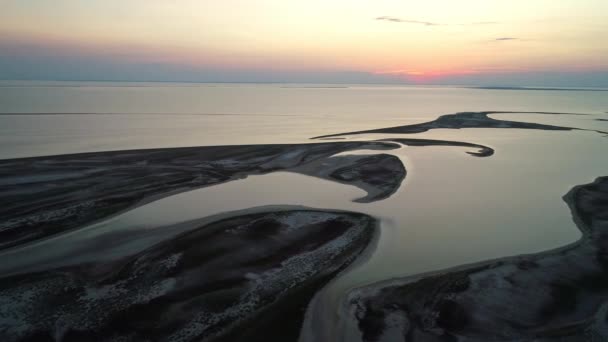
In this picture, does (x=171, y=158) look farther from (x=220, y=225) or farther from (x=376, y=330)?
(x=376, y=330)

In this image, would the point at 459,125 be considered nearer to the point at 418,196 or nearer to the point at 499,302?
the point at 418,196

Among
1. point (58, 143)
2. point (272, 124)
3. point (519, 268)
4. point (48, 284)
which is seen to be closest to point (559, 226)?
point (519, 268)

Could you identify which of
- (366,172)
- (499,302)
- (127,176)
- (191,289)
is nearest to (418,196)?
(366,172)

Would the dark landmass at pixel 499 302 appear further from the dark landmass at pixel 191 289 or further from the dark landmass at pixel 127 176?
the dark landmass at pixel 127 176

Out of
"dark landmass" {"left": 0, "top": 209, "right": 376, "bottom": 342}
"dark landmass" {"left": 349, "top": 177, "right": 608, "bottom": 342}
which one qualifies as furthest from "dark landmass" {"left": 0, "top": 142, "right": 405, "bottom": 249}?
"dark landmass" {"left": 349, "top": 177, "right": 608, "bottom": 342}

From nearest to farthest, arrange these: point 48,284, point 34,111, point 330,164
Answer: point 48,284
point 330,164
point 34,111

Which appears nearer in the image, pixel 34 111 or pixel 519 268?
pixel 519 268

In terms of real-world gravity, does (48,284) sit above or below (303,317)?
above
